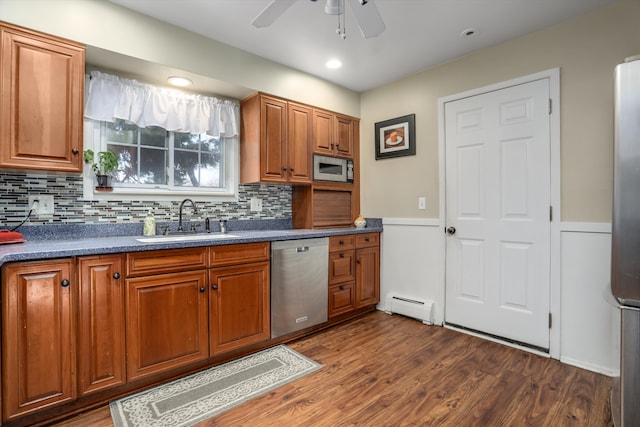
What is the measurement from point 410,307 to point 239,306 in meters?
1.75

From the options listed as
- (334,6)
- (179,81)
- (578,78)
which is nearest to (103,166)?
(179,81)

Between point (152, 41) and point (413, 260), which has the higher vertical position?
point (152, 41)

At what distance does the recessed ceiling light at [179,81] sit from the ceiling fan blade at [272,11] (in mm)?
1044

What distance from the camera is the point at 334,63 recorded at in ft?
9.69

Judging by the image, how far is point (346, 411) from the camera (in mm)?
1751

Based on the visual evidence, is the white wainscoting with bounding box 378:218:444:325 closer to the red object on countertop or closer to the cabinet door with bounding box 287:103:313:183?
the cabinet door with bounding box 287:103:313:183

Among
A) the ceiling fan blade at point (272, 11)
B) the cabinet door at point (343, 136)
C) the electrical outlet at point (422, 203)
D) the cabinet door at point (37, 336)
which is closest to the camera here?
the cabinet door at point (37, 336)

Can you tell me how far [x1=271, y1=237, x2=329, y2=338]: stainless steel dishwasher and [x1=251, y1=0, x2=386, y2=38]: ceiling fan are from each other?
1535mm

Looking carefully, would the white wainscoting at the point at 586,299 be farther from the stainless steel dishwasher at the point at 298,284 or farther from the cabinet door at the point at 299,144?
the cabinet door at the point at 299,144

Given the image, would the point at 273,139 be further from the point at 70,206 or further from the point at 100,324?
the point at 100,324

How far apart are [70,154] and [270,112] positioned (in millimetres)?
1545

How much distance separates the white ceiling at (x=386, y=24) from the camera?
2.11m

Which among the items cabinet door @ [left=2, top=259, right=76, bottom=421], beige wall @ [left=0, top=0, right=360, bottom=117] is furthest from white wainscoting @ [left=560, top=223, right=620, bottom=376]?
cabinet door @ [left=2, top=259, right=76, bottom=421]

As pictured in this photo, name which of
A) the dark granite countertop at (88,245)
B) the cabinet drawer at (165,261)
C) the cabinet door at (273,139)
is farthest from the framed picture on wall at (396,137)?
the cabinet drawer at (165,261)
